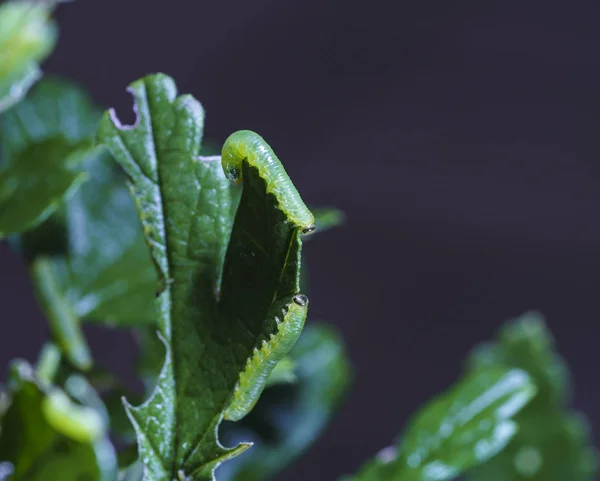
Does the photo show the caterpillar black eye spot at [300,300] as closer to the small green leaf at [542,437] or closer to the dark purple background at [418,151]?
the small green leaf at [542,437]

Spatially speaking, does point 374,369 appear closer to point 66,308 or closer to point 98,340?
point 98,340

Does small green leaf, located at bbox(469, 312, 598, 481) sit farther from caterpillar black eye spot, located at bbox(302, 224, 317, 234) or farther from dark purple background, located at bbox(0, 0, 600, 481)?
dark purple background, located at bbox(0, 0, 600, 481)

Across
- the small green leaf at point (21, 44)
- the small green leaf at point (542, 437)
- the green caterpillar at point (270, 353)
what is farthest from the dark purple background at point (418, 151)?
the green caterpillar at point (270, 353)

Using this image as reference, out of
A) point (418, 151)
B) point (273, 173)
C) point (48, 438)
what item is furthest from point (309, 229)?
point (418, 151)

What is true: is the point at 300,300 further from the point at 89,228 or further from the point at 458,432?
the point at 89,228

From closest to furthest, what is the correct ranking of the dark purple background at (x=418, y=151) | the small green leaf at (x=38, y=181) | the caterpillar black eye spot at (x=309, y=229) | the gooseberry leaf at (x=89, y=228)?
1. the caterpillar black eye spot at (x=309, y=229)
2. the small green leaf at (x=38, y=181)
3. the gooseberry leaf at (x=89, y=228)
4. the dark purple background at (x=418, y=151)

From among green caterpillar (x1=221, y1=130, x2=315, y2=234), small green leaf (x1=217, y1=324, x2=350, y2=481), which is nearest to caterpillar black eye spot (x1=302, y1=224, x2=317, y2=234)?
green caterpillar (x1=221, y1=130, x2=315, y2=234)
